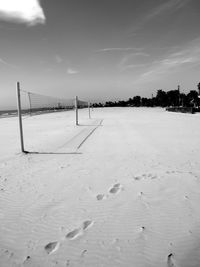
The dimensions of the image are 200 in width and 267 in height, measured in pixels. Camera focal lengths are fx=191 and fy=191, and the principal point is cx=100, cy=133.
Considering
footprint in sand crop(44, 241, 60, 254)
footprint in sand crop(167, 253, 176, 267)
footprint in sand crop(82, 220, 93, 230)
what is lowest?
footprint in sand crop(167, 253, 176, 267)

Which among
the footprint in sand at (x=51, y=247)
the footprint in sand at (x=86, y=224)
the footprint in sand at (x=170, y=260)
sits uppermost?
the footprint in sand at (x=86, y=224)

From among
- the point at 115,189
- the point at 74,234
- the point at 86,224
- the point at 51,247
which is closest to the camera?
the point at 51,247

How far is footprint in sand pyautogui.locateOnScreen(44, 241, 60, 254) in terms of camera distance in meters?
2.34

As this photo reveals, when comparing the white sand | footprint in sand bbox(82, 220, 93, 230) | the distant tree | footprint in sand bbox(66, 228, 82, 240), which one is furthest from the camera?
the distant tree

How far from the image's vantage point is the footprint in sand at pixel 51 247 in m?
2.34

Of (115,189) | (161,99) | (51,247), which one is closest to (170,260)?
(51,247)

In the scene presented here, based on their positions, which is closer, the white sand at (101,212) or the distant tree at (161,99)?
the white sand at (101,212)

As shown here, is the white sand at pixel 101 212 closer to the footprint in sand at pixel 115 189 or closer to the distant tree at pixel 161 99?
the footprint in sand at pixel 115 189

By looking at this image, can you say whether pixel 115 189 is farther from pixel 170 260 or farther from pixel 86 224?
pixel 170 260

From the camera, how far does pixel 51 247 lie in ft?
7.89

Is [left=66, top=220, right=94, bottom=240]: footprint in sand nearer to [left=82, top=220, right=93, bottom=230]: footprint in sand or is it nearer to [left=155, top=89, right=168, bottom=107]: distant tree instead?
[left=82, top=220, right=93, bottom=230]: footprint in sand

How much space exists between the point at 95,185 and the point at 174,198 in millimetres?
1615

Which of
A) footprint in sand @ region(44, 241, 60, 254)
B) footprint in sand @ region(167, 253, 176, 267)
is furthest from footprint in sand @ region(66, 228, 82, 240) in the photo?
footprint in sand @ region(167, 253, 176, 267)

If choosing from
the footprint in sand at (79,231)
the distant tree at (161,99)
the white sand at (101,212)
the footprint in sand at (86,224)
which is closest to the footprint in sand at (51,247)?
the white sand at (101,212)
